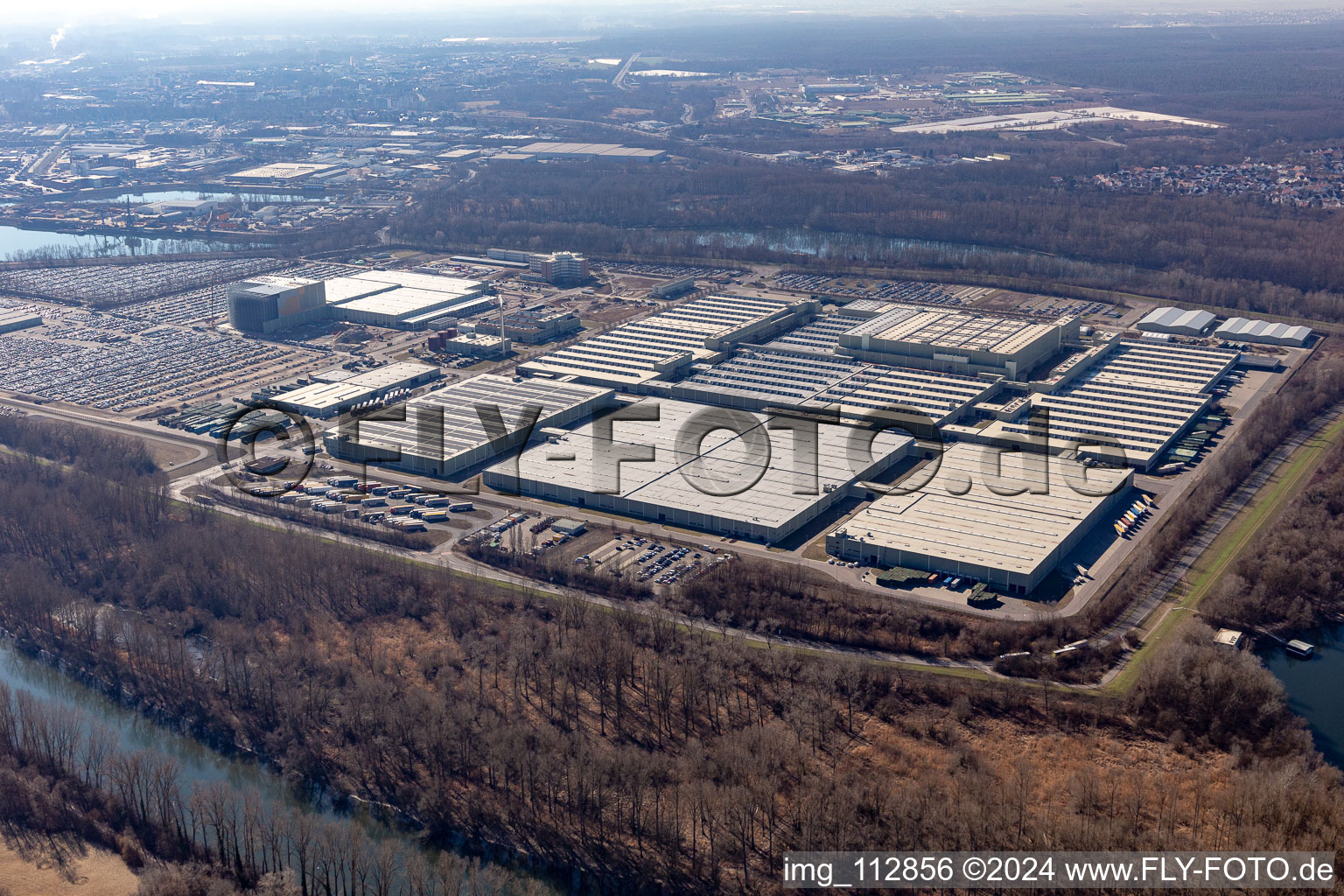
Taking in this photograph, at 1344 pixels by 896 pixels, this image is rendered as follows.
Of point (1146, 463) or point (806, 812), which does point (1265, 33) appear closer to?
point (1146, 463)

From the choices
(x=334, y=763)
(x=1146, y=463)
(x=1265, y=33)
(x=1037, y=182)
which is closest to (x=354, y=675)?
(x=334, y=763)

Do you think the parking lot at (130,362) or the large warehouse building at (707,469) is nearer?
the large warehouse building at (707,469)

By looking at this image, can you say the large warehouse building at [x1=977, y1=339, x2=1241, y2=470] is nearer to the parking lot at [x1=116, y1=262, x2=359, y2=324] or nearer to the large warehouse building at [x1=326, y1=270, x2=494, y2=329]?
the large warehouse building at [x1=326, y1=270, x2=494, y2=329]

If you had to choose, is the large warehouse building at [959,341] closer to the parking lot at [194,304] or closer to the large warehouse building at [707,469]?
the large warehouse building at [707,469]

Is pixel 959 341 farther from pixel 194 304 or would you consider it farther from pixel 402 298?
pixel 194 304

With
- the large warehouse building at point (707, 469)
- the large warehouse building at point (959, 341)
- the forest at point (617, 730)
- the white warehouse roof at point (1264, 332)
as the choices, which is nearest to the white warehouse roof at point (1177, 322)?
the white warehouse roof at point (1264, 332)
